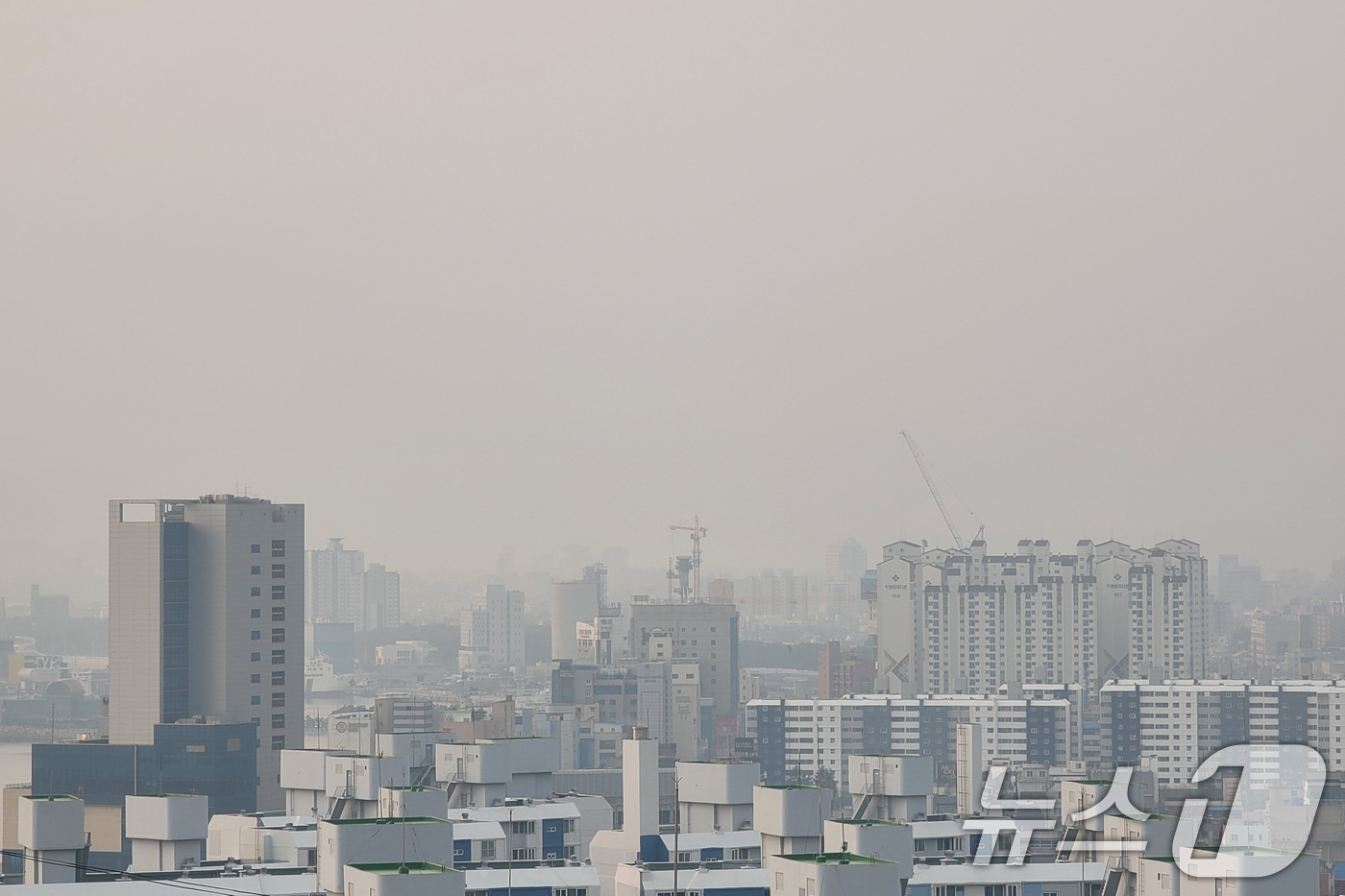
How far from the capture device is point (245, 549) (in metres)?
26.8

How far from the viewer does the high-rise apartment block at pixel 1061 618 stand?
48.5 meters

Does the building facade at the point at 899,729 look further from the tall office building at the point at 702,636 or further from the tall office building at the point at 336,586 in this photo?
the tall office building at the point at 336,586

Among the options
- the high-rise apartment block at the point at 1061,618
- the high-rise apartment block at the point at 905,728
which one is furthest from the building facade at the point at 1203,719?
the high-rise apartment block at the point at 1061,618

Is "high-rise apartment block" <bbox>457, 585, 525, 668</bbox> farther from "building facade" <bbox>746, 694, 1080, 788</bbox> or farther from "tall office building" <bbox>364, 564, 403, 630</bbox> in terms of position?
"building facade" <bbox>746, 694, 1080, 788</bbox>

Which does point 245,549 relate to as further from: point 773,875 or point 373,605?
point 373,605

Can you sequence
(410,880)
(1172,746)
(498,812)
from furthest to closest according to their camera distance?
(1172,746)
(498,812)
(410,880)

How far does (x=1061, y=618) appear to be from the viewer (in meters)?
48.8

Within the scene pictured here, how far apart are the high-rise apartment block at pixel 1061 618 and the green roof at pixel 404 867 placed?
4174 centimetres

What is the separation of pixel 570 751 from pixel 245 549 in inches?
523

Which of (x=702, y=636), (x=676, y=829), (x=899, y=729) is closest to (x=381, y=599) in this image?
(x=702, y=636)

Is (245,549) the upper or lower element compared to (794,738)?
upper

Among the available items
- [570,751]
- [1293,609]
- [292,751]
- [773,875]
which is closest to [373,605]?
[1293,609]

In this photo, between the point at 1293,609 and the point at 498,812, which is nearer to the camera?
the point at 498,812

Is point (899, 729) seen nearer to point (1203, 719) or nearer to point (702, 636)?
point (1203, 719)
